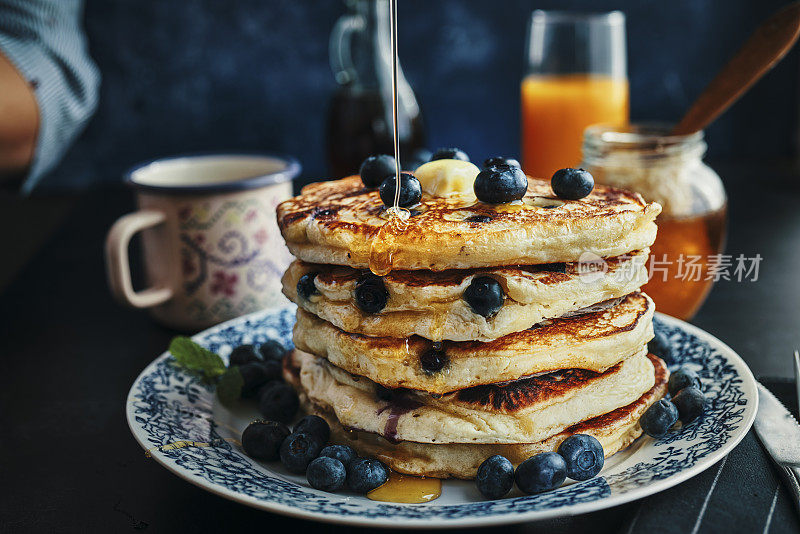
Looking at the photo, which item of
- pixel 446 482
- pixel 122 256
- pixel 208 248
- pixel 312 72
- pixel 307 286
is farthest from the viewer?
pixel 312 72

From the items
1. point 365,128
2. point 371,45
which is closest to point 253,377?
point 365,128

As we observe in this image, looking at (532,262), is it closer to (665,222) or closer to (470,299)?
(470,299)

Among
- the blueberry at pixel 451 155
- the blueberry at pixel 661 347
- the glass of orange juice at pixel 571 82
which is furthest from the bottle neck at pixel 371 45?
the blueberry at pixel 661 347

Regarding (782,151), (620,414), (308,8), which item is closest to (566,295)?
(620,414)

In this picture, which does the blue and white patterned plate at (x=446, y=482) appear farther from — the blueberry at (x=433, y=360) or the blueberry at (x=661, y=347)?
the blueberry at (x=433, y=360)

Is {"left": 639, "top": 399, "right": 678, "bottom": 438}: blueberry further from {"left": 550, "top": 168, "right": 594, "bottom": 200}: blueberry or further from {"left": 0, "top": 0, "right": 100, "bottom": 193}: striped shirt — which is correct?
{"left": 0, "top": 0, "right": 100, "bottom": 193}: striped shirt

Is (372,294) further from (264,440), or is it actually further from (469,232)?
(264,440)
